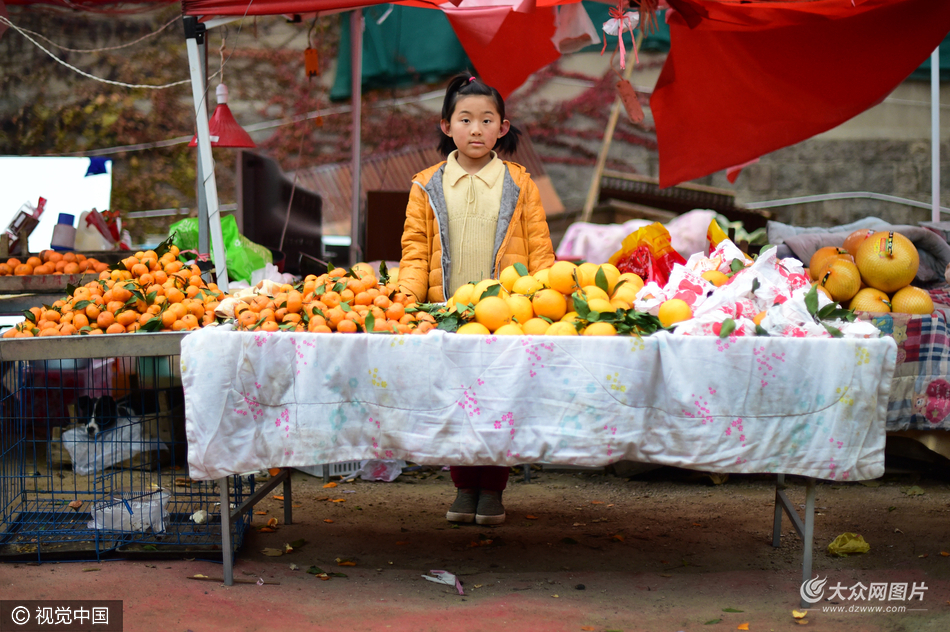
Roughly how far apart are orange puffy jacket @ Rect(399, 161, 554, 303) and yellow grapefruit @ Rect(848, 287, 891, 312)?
1.41 meters

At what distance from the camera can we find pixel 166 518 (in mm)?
3057

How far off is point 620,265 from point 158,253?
200 centimetres

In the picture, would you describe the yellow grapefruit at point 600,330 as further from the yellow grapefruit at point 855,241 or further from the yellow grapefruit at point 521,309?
the yellow grapefruit at point 855,241

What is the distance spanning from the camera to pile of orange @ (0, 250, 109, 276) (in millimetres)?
4156

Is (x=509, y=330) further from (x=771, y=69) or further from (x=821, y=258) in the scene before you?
(x=771, y=69)

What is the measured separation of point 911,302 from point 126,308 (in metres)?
3.25

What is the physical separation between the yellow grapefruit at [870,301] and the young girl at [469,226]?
1.42 metres

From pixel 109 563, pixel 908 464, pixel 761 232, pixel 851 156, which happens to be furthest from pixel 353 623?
pixel 851 156

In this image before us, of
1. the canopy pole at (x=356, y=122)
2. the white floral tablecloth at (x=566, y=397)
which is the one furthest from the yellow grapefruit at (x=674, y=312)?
the canopy pole at (x=356, y=122)

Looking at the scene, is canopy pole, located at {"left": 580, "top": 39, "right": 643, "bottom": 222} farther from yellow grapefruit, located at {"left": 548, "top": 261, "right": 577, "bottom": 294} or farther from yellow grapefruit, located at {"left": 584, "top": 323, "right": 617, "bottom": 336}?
yellow grapefruit, located at {"left": 584, "top": 323, "right": 617, "bottom": 336}

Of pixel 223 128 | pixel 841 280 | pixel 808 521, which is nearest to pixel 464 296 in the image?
pixel 808 521

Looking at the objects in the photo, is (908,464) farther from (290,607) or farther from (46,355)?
(46,355)

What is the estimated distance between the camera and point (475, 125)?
309cm

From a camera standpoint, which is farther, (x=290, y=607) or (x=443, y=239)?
(x=443, y=239)
